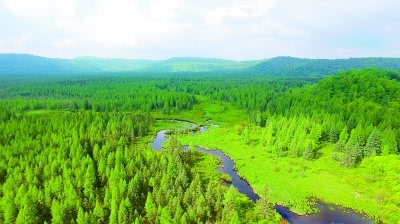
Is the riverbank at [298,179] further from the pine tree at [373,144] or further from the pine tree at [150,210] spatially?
the pine tree at [150,210]

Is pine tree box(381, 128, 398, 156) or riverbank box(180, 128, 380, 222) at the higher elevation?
pine tree box(381, 128, 398, 156)

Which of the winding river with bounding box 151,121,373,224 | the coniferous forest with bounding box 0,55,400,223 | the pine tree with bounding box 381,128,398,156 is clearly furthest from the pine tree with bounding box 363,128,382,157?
the winding river with bounding box 151,121,373,224

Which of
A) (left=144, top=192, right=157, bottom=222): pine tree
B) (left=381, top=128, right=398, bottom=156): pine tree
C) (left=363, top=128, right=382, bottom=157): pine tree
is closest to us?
(left=144, top=192, right=157, bottom=222): pine tree

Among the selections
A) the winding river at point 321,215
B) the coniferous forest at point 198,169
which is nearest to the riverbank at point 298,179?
the coniferous forest at point 198,169

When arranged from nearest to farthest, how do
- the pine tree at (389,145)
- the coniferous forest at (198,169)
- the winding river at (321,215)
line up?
the coniferous forest at (198,169) → the winding river at (321,215) → the pine tree at (389,145)

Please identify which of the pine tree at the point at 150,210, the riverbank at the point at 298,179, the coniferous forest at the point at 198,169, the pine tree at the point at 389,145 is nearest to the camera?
the pine tree at the point at 150,210

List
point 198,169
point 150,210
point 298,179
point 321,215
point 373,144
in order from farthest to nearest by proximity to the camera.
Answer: point 373,144
point 198,169
point 298,179
point 321,215
point 150,210

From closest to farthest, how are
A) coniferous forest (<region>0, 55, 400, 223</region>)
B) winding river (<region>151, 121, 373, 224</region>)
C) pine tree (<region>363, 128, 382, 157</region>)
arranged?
coniferous forest (<region>0, 55, 400, 223</region>), winding river (<region>151, 121, 373, 224</region>), pine tree (<region>363, 128, 382, 157</region>)

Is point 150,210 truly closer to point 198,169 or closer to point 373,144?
point 198,169

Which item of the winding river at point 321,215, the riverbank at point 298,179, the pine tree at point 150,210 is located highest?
the pine tree at point 150,210

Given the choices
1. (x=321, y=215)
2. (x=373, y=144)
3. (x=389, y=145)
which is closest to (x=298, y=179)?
(x=321, y=215)

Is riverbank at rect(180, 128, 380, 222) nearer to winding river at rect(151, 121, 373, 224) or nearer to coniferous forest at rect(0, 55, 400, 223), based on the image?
coniferous forest at rect(0, 55, 400, 223)

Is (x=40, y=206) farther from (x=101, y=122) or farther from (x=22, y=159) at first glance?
(x=101, y=122)
